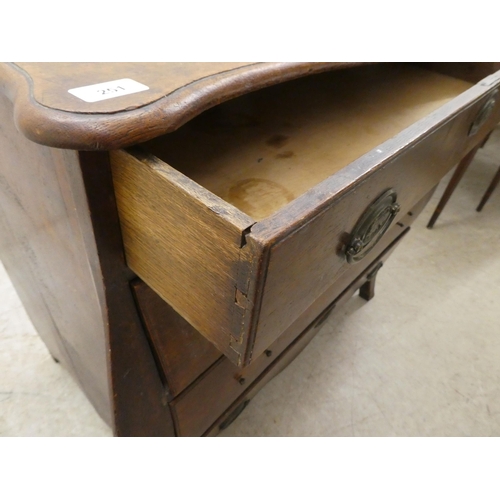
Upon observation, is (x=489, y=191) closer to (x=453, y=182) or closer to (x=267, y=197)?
(x=453, y=182)

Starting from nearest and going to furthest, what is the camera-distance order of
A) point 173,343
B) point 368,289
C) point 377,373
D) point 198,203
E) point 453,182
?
point 198,203, point 173,343, point 377,373, point 368,289, point 453,182

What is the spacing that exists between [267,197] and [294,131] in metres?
0.20

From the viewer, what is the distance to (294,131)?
63 centimetres

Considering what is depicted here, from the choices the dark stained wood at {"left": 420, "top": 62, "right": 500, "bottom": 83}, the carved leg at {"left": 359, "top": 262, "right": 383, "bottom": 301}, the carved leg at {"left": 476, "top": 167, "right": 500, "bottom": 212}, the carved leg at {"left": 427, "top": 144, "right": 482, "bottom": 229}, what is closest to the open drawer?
the dark stained wood at {"left": 420, "top": 62, "right": 500, "bottom": 83}

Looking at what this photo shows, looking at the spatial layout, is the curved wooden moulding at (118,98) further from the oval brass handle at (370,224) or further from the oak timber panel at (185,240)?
the oval brass handle at (370,224)

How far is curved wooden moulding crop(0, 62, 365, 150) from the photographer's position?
0.31m

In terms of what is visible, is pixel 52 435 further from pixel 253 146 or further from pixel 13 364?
pixel 253 146

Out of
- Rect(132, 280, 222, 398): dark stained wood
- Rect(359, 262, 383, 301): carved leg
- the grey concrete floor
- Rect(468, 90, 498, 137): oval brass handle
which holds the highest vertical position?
Rect(468, 90, 498, 137): oval brass handle

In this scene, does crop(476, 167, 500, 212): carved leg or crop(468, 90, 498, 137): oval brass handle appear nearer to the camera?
crop(468, 90, 498, 137): oval brass handle

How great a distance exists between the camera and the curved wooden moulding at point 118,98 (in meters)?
0.31

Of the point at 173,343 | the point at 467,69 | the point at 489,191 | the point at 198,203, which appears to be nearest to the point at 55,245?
the point at 173,343

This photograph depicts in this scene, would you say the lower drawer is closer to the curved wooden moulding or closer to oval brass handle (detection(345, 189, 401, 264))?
oval brass handle (detection(345, 189, 401, 264))

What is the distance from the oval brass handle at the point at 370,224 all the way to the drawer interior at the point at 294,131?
0.33ft

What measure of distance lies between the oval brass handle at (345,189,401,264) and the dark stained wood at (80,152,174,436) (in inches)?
10.0
